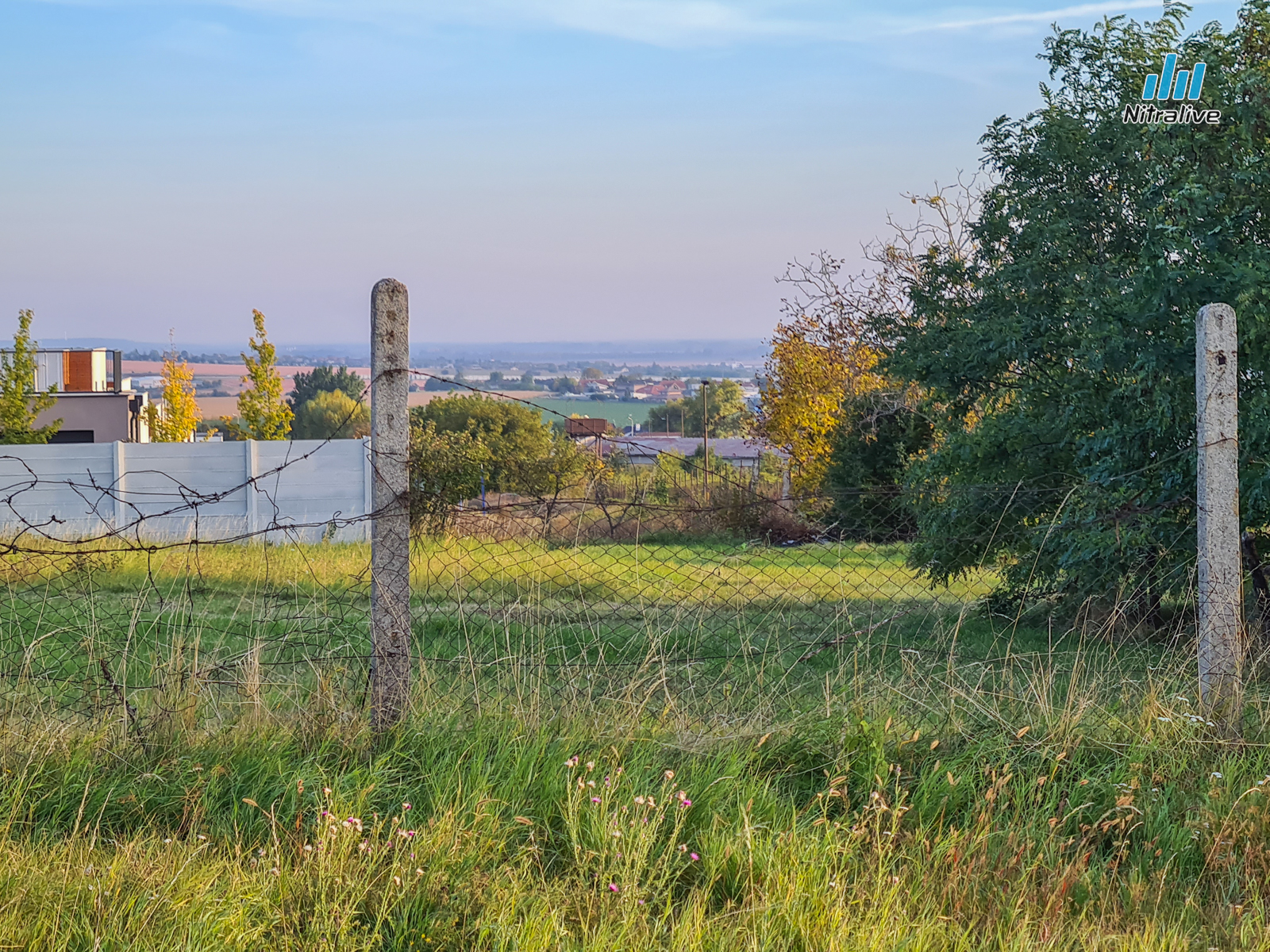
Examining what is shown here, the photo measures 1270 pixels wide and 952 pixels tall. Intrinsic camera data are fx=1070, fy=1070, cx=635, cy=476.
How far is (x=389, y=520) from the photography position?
413 cm

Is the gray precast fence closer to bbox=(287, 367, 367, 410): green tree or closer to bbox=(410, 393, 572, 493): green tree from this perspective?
bbox=(410, 393, 572, 493): green tree

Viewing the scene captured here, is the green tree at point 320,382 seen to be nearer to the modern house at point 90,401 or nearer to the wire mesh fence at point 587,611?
the modern house at point 90,401

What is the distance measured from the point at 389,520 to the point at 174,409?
3127cm

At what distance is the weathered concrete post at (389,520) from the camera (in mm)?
4121

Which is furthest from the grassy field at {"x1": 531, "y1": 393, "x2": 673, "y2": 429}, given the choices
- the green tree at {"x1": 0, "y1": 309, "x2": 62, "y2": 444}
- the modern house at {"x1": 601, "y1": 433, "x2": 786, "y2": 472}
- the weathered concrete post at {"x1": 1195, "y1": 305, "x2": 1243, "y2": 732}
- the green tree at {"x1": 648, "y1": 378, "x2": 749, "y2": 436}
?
the weathered concrete post at {"x1": 1195, "y1": 305, "x2": 1243, "y2": 732}

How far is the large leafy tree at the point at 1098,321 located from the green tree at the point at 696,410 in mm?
65518

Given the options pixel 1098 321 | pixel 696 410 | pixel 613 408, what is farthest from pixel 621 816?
pixel 613 408

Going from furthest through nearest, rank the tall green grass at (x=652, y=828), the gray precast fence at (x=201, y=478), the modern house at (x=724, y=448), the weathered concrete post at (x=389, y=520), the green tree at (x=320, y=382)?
the green tree at (x=320, y=382) → the modern house at (x=724, y=448) → the gray precast fence at (x=201, y=478) → the weathered concrete post at (x=389, y=520) → the tall green grass at (x=652, y=828)

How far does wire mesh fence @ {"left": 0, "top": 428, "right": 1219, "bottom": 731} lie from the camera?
441cm

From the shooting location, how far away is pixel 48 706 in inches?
176

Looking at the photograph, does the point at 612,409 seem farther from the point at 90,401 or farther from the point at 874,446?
the point at 874,446

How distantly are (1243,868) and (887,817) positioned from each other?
1.15 m

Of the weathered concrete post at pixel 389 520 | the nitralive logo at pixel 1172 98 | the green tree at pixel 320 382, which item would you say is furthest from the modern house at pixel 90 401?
the green tree at pixel 320 382

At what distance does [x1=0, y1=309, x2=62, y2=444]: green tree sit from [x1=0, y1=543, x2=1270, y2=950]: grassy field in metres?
21.2
